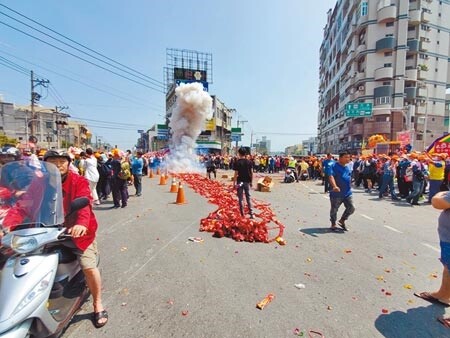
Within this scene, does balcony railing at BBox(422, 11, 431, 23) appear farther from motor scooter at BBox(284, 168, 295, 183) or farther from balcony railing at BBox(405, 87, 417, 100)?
motor scooter at BBox(284, 168, 295, 183)

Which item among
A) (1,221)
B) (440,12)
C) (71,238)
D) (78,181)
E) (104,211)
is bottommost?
(104,211)

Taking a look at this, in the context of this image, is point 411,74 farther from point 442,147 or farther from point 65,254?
point 65,254

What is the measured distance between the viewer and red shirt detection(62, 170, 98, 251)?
2688 mm

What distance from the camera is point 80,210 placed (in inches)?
107

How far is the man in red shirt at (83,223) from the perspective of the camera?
271 centimetres

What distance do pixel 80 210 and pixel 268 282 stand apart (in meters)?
2.59

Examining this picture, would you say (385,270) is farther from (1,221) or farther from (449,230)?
(1,221)

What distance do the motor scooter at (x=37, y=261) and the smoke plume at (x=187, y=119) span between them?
2556 cm

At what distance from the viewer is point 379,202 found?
10.9m

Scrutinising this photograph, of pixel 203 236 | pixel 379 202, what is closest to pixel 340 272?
pixel 203 236

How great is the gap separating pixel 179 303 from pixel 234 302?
25.6 inches

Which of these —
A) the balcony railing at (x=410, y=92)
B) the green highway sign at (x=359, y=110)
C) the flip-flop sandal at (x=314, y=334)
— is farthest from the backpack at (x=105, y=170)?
the balcony railing at (x=410, y=92)

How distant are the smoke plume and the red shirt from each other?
25.3 metres

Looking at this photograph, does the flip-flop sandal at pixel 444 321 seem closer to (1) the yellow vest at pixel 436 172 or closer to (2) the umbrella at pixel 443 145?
(1) the yellow vest at pixel 436 172
